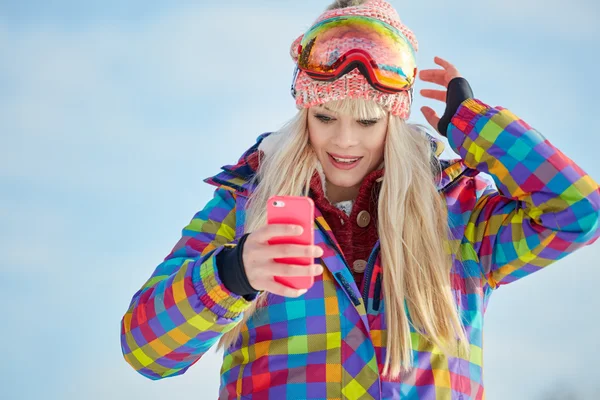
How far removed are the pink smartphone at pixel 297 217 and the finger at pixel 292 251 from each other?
0.03 m

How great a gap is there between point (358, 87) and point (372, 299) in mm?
978

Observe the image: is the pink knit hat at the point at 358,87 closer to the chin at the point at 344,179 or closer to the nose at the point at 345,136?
the nose at the point at 345,136

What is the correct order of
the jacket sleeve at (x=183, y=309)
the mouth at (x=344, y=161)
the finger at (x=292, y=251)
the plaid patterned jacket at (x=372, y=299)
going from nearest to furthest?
the finger at (x=292, y=251) → the jacket sleeve at (x=183, y=309) → the plaid patterned jacket at (x=372, y=299) → the mouth at (x=344, y=161)

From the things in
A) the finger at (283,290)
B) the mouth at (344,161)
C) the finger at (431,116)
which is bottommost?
the finger at (283,290)

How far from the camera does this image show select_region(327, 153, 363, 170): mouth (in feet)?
12.1

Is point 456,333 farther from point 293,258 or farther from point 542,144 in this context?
point 293,258

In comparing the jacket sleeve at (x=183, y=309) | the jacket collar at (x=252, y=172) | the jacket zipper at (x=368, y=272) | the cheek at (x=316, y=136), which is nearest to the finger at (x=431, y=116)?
the jacket collar at (x=252, y=172)

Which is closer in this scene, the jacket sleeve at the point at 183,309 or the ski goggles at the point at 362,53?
the jacket sleeve at the point at 183,309

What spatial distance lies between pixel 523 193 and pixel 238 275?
4.36 ft

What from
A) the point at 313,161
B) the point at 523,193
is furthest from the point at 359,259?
the point at 523,193

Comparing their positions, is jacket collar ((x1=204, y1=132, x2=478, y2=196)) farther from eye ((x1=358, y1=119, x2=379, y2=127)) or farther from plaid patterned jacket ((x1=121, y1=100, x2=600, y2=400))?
eye ((x1=358, y1=119, x2=379, y2=127))

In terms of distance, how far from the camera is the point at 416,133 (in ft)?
12.7

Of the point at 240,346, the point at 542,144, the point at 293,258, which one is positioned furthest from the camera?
the point at 240,346

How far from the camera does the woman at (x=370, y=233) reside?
3254 millimetres
